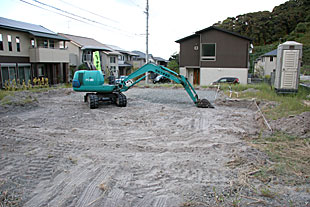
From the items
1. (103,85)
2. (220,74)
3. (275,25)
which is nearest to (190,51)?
(220,74)

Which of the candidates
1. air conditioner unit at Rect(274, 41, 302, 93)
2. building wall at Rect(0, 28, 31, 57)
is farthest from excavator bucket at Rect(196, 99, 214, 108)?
building wall at Rect(0, 28, 31, 57)

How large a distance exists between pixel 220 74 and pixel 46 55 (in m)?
16.3

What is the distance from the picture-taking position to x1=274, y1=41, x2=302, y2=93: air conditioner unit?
38.0 feet

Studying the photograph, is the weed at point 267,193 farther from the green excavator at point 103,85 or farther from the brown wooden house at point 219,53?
the brown wooden house at point 219,53

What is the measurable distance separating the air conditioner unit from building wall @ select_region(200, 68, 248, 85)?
12.5 metres

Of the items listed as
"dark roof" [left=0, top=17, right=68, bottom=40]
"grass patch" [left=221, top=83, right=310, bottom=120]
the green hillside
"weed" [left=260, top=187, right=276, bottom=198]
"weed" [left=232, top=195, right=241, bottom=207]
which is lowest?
"weed" [left=232, top=195, right=241, bottom=207]

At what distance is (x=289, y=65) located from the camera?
11.7m

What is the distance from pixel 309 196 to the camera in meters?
3.67

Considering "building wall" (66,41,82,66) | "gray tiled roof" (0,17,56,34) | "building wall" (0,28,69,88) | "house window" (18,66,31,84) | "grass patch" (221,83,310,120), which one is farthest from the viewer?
"building wall" (66,41,82,66)

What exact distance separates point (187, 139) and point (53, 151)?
3.35 metres

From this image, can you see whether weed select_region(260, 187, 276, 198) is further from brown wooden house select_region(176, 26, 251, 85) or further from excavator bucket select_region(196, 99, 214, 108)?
brown wooden house select_region(176, 26, 251, 85)

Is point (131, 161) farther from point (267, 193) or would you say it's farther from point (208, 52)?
point (208, 52)

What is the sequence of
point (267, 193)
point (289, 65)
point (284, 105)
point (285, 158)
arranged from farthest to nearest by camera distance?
point (289, 65) < point (284, 105) < point (285, 158) < point (267, 193)

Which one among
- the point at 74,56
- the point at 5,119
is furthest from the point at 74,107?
the point at 74,56
